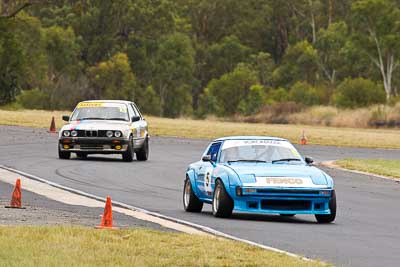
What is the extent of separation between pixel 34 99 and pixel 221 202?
77.2 m

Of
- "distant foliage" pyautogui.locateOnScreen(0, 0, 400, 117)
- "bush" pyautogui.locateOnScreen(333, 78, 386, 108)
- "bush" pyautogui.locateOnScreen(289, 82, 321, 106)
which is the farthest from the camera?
"bush" pyautogui.locateOnScreen(289, 82, 321, 106)

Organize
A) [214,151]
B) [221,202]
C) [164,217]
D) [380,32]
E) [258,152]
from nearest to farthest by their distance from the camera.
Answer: [221,202] → [164,217] → [258,152] → [214,151] → [380,32]

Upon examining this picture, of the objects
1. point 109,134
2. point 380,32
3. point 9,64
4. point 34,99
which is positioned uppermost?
point 380,32

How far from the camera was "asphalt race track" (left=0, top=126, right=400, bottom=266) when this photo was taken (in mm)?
14188

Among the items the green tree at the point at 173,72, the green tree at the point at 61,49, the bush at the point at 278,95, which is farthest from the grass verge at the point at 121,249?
the green tree at the point at 173,72

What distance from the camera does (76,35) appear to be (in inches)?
3959

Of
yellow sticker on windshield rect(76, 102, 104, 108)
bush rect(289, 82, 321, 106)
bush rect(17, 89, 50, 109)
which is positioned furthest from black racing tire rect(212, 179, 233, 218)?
bush rect(17, 89, 50, 109)

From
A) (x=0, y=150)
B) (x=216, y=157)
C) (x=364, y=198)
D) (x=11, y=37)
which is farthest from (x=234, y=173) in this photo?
(x=11, y=37)

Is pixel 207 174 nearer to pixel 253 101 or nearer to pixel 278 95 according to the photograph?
pixel 253 101

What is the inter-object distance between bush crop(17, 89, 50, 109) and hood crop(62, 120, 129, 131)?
6006 centimetres

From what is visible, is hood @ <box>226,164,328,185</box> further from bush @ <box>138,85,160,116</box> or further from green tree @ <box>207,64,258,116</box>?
bush @ <box>138,85,160,116</box>

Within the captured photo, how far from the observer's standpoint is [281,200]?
55.6ft

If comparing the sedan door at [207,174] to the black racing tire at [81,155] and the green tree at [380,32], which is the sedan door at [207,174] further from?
the green tree at [380,32]

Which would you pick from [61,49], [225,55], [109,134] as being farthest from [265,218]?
[225,55]
